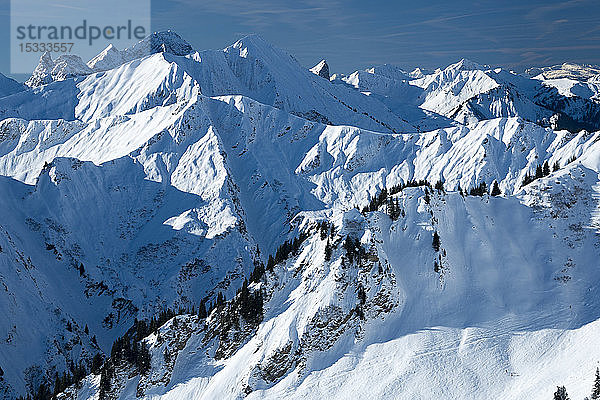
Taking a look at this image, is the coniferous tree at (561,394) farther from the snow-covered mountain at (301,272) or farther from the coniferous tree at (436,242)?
the coniferous tree at (436,242)

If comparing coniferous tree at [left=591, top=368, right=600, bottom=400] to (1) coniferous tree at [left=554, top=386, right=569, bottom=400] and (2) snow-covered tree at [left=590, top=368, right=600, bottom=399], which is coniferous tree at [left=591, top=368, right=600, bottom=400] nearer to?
(2) snow-covered tree at [left=590, top=368, right=600, bottom=399]

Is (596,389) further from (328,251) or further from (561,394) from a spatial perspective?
(328,251)

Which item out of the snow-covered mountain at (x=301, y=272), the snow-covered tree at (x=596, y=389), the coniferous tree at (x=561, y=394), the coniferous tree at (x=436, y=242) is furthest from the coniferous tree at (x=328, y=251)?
the snow-covered tree at (x=596, y=389)

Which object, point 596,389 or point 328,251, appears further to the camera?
point 328,251

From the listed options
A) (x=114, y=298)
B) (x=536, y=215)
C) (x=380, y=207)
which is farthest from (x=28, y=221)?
(x=536, y=215)

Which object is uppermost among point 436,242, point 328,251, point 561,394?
point 436,242

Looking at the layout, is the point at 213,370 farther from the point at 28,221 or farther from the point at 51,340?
the point at 28,221

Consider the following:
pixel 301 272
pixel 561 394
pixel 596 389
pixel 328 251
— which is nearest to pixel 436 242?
pixel 328 251

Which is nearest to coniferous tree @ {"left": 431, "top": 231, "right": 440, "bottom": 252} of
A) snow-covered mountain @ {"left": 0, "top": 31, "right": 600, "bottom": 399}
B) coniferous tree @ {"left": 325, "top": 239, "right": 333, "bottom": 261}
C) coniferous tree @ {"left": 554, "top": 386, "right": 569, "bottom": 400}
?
snow-covered mountain @ {"left": 0, "top": 31, "right": 600, "bottom": 399}
